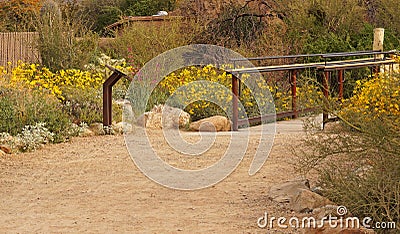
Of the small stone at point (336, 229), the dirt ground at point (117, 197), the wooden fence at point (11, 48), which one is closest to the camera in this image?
the small stone at point (336, 229)

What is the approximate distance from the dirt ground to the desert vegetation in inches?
21.9

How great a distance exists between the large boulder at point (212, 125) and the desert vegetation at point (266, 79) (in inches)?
26.1

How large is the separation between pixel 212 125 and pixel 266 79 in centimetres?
367

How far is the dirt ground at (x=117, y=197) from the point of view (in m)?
6.00

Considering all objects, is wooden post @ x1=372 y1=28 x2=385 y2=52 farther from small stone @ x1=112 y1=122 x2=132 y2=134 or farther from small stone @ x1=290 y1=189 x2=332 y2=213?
small stone @ x1=290 y1=189 x2=332 y2=213

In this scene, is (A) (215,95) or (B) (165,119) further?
(A) (215,95)

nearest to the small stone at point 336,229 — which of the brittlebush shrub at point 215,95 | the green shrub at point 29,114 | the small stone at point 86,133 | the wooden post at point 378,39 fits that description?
the green shrub at point 29,114

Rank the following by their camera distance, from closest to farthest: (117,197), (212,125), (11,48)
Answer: (117,197), (212,125), (11,48)

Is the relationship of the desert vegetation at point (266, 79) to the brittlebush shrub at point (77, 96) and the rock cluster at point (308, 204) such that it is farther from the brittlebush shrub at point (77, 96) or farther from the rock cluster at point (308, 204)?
the rock cluster at point (308, 204)

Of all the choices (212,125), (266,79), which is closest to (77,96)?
(212,125)

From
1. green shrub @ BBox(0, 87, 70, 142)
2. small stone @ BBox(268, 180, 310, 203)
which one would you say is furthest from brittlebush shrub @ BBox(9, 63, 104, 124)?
small stone @ BBox(268, 180, 310, 203)

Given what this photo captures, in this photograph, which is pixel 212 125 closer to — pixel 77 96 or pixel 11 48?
pixel 77 96

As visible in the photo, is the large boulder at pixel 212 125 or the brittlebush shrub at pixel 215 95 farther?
the brittlebush shrub at pixel 215 95

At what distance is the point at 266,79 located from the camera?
1448cm
